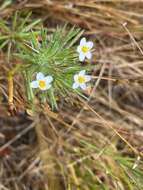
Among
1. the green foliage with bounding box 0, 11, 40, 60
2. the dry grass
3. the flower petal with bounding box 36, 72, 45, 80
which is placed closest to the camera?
the flower petal with bounding box 36, 72, 45, 80

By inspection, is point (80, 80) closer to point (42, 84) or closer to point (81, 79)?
point (81, 79)

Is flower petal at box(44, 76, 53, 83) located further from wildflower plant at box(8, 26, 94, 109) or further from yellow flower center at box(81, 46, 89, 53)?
yellow flower center at box(81, 46, 89, 53)

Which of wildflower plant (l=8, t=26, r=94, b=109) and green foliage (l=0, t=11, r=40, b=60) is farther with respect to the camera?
green foliage (l=0, t=11, r=40, b=60)

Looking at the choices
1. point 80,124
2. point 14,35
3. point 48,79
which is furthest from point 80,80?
point 80,124

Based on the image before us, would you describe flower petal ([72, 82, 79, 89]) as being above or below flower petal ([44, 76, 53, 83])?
below

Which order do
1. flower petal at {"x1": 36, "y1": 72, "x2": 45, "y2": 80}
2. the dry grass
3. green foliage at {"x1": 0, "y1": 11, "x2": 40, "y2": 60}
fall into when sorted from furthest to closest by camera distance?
the dry grass < green foliage at {"x1": 0, "y1": 11, "x2": 40, "y2": 60} < flower petal at {"x1": 36, "y1": 72, "x2": 45, "y2": 80}

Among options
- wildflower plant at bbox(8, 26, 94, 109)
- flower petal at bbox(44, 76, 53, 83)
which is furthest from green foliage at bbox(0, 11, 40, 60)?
flower petal at bbox(44, 76, 53, 83)

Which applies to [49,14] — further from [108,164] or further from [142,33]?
[108,164]

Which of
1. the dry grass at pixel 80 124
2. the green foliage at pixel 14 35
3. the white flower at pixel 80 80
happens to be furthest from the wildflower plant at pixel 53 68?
the dry grass at pixel 80 124

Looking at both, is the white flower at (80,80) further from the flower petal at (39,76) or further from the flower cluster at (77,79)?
the flower petal at (39,76)
